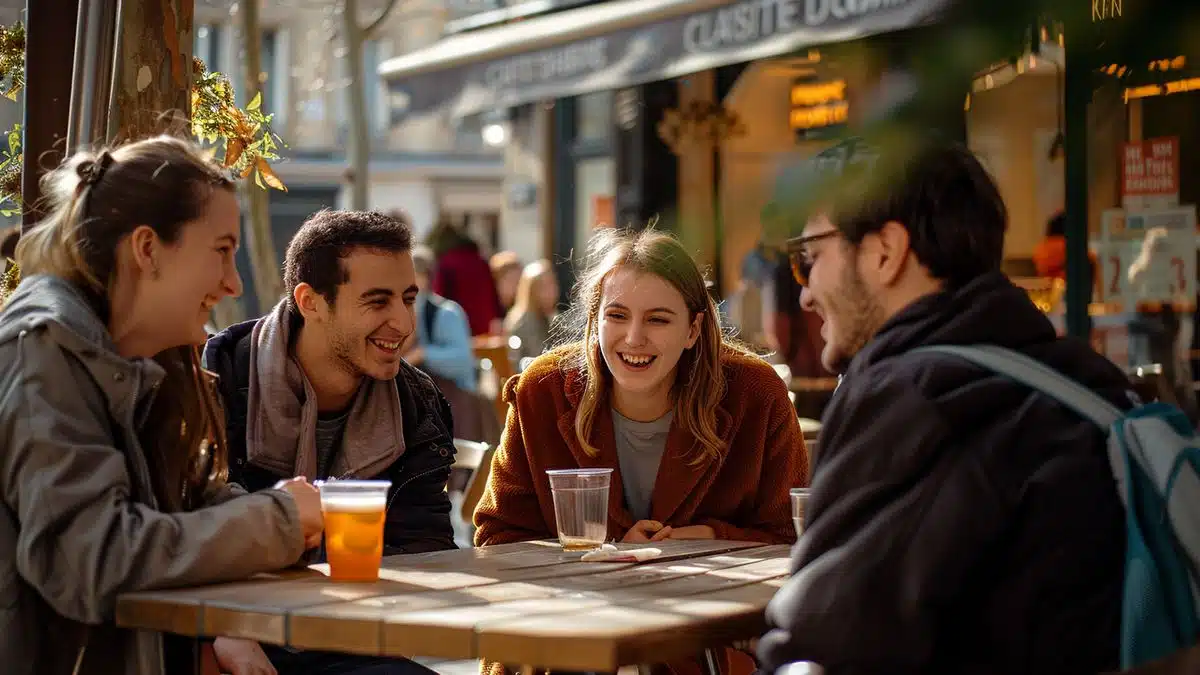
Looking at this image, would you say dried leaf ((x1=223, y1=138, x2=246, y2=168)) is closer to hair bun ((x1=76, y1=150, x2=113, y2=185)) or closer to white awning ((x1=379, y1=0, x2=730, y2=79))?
hair bun ((x1=76, y1=150, x2=113, y2=185))

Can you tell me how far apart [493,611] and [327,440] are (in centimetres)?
134

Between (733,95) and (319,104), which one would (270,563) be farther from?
(319,104)

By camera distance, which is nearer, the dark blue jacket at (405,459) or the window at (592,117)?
the dark blue jacket at (405,459)

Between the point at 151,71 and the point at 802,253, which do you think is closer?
the point at 802,253

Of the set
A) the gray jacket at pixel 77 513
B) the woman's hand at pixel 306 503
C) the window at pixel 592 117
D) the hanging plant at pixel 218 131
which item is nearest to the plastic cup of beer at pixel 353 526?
the woman's hand at pixel 306 503

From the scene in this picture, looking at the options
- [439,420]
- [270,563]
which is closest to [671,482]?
[439,420]

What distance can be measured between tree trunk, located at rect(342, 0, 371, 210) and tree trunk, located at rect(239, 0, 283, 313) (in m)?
1.09

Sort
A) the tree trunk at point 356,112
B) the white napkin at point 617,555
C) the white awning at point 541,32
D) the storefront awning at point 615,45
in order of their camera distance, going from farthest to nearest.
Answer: the tree trunk at point 356,112, the white awning at point 541,32, the storefront awning at point 615,45, the white napkin at point 617,555

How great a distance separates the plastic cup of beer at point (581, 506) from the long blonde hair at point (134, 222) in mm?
749

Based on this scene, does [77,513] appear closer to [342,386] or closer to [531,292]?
[342,386]

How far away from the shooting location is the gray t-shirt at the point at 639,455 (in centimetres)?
405

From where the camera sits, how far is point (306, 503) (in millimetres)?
2881

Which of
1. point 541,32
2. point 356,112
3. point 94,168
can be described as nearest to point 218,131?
point 94,168

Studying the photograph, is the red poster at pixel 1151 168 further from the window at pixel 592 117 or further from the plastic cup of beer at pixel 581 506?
the window at pixel 592 117
